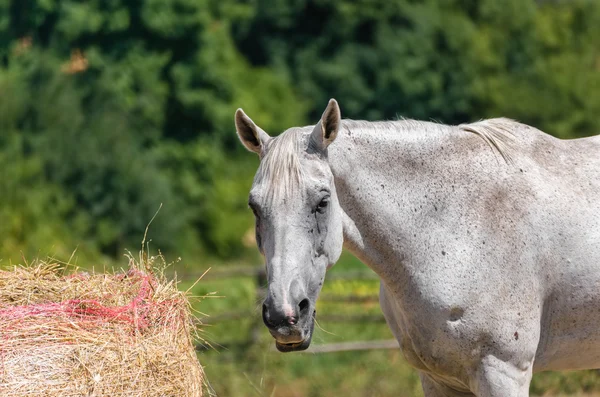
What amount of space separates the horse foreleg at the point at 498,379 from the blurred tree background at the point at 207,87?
7.55 metres

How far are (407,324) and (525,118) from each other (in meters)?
24.7

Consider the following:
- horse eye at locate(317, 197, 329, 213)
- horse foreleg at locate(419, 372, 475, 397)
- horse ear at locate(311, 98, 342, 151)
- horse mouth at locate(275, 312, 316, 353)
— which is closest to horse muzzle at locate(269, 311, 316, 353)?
horse mouth at locate(275, 312, 316, 353)

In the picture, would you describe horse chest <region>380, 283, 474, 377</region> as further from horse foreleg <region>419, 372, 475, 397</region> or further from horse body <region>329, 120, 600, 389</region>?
horse foreleg <region>419, 372, 475, 397</region>

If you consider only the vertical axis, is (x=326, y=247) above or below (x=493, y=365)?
above

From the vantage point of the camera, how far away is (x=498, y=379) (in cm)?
410

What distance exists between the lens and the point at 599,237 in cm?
432

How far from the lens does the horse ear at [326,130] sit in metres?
4.06

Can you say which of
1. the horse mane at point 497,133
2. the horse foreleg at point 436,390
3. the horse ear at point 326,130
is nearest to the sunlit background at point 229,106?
the horse mane at point 497,133

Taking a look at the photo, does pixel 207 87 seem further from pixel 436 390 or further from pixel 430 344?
pixel 430 344

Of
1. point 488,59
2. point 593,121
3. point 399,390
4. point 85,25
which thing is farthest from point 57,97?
point 593,121

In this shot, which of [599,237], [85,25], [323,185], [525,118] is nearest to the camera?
[323,185]

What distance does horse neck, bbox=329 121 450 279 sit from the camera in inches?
168

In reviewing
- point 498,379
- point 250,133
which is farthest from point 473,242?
point 250,133

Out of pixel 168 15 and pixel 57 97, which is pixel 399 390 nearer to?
pixel 57 97
